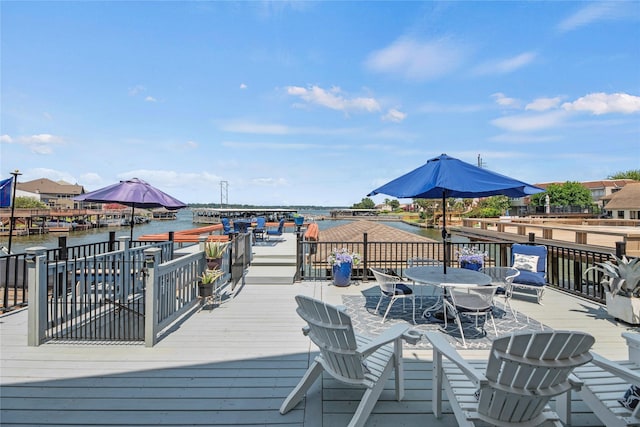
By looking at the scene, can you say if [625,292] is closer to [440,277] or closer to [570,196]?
[440,277]

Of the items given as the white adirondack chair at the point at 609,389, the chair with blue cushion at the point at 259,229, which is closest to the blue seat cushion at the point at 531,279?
the white adirondack chair at the point at 609,389

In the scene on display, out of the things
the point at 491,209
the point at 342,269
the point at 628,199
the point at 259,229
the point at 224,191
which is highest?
the point at 224,191

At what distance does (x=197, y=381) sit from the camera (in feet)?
8.45

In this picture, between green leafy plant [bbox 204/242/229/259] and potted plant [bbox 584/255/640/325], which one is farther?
green leafy plant [bbox 204/242/229/259]

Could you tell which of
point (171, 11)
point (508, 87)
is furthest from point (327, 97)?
point (171, 11)

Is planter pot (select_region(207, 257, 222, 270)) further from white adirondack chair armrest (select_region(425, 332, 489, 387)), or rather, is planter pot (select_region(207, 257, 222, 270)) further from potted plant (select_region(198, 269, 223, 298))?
white adirondack chair armrest (select_region(425, 332, 489, 387))

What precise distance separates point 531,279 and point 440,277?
2308 mm

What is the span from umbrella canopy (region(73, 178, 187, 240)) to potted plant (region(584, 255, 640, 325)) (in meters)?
7.12

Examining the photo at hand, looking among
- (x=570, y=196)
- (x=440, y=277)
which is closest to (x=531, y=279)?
Result: (x=440, y=277)

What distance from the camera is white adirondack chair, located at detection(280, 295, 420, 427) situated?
1.90 meters

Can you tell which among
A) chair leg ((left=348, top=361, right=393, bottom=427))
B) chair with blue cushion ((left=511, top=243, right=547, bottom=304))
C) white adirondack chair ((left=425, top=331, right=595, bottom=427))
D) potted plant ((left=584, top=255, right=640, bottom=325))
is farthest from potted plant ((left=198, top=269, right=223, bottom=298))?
potted plant ((left=584, top=255, right=640, bottom=325))

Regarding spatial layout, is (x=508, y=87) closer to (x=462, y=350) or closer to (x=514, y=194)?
(x=514, y=194)

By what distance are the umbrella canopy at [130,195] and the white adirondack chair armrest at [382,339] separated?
448cm

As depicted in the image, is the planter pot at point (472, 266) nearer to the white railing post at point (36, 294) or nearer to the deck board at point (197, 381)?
the deck board at point (197, 381)
